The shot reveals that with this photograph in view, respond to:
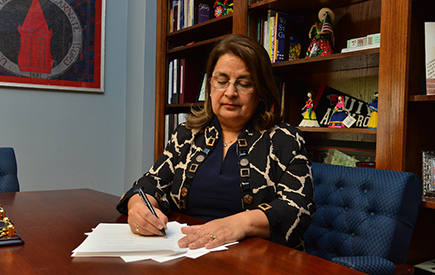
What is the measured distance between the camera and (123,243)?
0.92m

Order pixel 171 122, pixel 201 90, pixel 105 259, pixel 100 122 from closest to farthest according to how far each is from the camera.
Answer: pixel 105 259 < pixel 201 90 < pixel 171 122 < pixel 100 122

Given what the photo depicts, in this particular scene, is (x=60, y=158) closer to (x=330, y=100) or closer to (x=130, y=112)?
(x=130, y=112)

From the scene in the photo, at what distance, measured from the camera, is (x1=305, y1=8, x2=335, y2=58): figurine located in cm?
195

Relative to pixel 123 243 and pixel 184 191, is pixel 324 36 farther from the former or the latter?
pixel 123 243

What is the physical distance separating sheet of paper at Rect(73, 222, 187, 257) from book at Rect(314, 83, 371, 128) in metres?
1.20

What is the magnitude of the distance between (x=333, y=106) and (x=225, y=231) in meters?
1.32

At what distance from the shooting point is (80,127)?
118 inches

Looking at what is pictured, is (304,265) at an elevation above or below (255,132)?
below

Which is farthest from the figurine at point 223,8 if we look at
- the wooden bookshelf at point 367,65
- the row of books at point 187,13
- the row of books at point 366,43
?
the row of books at point 366,43

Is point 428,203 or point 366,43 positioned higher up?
point 366,43

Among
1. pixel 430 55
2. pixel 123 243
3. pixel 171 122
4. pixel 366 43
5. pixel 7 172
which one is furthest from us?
pixel 171 122

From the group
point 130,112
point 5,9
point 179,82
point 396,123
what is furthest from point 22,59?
point 396,123

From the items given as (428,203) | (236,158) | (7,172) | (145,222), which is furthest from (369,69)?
(7,172)

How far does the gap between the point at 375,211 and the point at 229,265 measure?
82 cm
